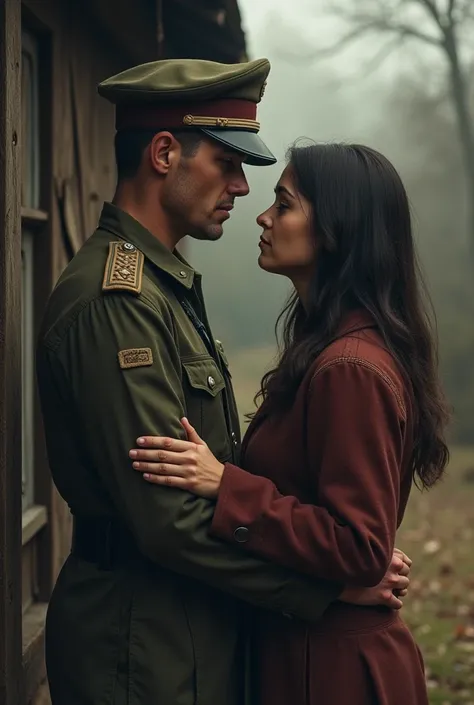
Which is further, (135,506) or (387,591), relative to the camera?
(387,591)

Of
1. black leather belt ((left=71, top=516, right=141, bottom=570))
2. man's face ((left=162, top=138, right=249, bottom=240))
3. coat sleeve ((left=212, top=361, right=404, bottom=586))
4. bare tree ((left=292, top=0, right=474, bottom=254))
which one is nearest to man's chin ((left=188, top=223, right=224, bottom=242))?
man's face ((left=162, top=138, right=249, bottom=240))

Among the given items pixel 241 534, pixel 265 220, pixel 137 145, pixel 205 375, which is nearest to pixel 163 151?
pixel 137 145

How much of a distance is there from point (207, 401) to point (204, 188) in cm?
56

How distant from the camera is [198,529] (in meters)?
2.44

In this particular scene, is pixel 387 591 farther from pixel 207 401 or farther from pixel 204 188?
pixel 204 188

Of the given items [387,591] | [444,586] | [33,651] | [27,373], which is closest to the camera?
[387,591]

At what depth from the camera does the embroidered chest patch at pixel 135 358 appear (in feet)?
7.86

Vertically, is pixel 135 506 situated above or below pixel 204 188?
below

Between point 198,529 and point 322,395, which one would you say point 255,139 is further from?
point 198,529

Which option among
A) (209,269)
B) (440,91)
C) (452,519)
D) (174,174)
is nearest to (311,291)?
(174,174)

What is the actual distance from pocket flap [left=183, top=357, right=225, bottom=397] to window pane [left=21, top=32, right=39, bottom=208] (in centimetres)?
140

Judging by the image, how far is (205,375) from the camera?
8.86 feet

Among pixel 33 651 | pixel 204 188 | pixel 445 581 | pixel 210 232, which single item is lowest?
pixel 445 581

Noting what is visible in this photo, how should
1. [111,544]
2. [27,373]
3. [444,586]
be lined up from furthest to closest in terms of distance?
[444,586], [27,373], [111,544]
